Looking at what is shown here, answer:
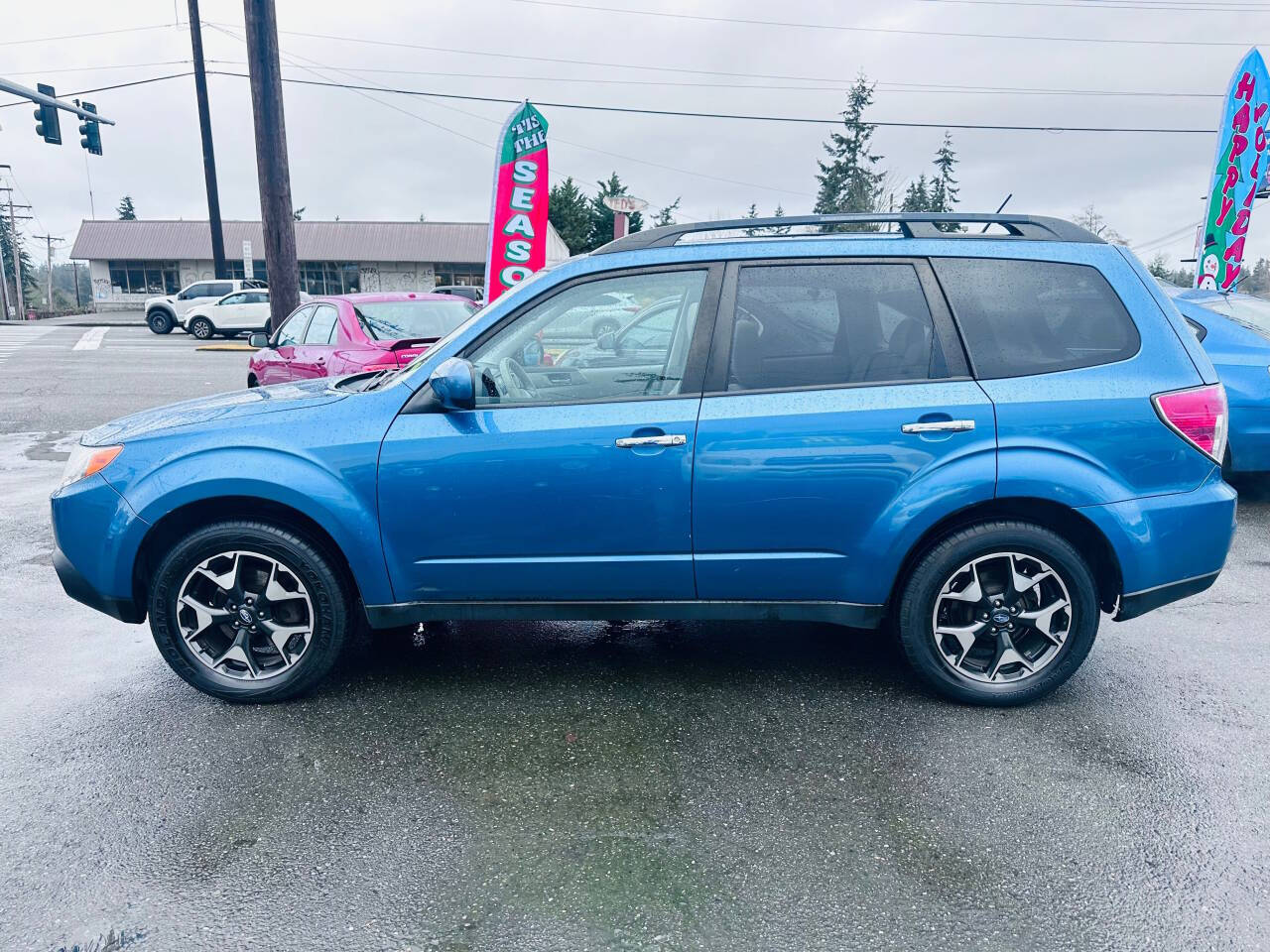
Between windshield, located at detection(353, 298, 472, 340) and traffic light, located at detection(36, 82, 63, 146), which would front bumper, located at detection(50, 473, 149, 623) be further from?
traffic light, located at detection(36, 82, 63, 146)

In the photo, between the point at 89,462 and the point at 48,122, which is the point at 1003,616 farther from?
the point at 48,122

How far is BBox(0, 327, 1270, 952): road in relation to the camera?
241cm

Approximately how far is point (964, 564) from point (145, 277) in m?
53.1

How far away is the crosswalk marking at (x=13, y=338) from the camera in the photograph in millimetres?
21397

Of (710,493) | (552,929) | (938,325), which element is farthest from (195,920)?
(938,325)

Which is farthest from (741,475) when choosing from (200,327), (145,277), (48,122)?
(145,277)

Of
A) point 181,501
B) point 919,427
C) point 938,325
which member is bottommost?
point 181,501

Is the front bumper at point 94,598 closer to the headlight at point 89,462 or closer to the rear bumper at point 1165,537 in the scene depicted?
the headlight at point 89,462

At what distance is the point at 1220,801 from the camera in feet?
9.73

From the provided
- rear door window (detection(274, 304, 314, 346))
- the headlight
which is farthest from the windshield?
the headlight

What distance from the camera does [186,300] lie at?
29094mm

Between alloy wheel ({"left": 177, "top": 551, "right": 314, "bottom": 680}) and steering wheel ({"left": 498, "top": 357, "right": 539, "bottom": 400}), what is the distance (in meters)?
1.16

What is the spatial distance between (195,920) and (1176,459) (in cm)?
370

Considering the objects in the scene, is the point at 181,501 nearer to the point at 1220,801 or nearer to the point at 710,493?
the point at 710,493
